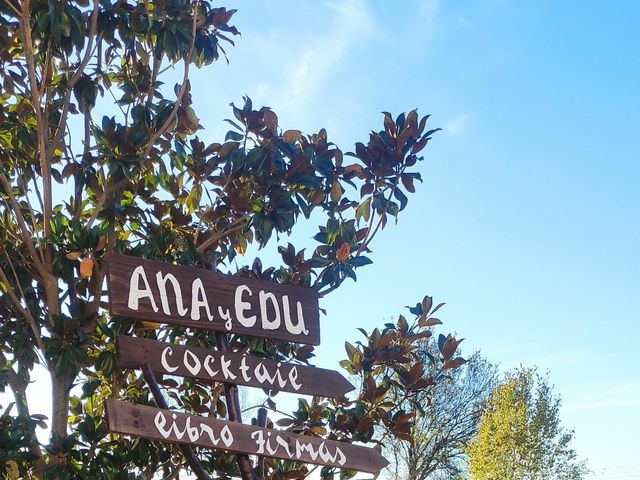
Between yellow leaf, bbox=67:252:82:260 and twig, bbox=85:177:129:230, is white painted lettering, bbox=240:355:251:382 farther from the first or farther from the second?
twig, bbox=85:177:129:230

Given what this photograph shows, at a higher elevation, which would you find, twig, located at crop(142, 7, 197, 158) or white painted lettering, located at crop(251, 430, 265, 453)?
twig, located at crop(142, 7, 197, 158)

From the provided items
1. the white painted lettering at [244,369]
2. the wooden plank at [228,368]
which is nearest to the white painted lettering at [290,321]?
the wooden plank at [228,368]

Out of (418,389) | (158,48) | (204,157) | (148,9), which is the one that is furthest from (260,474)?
(148,9)

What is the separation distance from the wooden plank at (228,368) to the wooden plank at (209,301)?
133mm

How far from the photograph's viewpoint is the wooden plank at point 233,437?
3.54 metres

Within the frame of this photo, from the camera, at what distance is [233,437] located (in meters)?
3.83

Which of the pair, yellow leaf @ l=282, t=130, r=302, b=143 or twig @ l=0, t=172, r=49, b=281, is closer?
twig @ l=0, t=172, r=49, b=281

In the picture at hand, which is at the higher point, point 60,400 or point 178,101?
point 178,101

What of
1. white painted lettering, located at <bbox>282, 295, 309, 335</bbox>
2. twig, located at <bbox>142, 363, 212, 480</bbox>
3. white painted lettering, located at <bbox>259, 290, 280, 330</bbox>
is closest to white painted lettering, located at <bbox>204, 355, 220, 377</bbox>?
twig, located at <bbox>142, 363, 212, 480</bbox>

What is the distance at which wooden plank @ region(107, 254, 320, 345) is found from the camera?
3777 mm

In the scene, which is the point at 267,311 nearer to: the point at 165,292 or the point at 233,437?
the point at 165,292

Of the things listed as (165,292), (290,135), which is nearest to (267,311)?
(165,292)

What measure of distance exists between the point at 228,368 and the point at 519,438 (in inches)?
868

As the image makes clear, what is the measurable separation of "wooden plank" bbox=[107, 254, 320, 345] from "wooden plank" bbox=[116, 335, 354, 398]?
133 mm
